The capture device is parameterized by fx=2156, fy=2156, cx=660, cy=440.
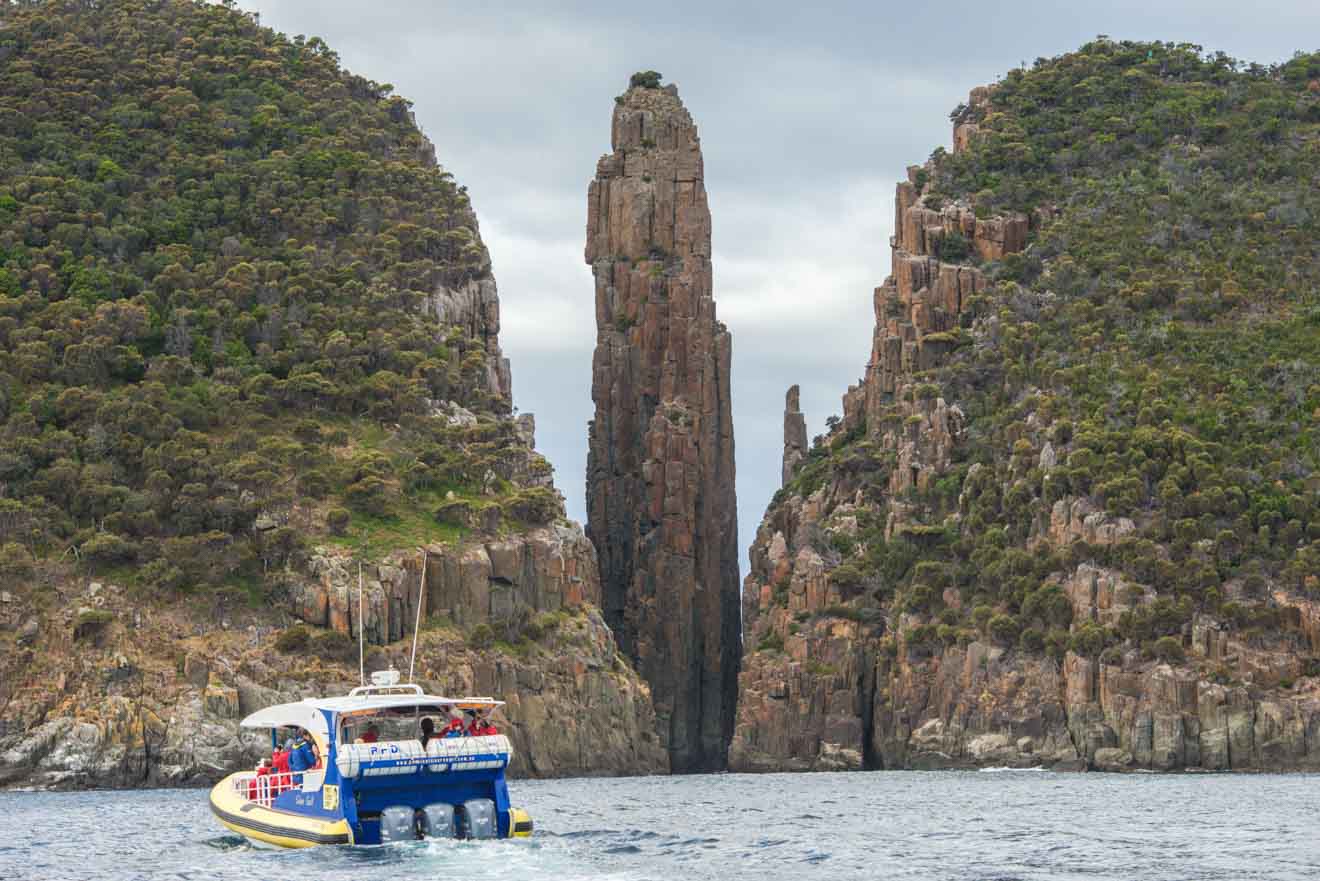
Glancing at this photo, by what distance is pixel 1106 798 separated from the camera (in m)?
91.6

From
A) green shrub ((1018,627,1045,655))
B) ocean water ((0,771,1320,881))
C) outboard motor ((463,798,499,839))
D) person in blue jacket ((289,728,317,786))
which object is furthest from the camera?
green shrub ((1018,627,1045,655))

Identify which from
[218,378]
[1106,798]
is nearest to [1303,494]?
[1106,798]

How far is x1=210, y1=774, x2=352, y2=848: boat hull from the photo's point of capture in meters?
64.1

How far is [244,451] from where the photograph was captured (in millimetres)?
132500

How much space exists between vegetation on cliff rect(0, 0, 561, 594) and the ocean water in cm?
2658

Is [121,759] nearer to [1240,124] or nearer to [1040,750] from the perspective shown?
[1040,750]

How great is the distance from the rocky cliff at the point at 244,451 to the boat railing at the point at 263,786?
4157 centimetres

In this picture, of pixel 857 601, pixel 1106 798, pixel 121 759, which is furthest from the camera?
pixel 857 601

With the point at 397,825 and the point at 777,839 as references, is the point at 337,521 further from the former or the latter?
the point at 397,825

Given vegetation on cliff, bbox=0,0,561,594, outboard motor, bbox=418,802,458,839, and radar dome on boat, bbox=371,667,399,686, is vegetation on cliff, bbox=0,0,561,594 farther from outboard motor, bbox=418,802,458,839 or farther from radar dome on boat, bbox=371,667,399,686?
outboard motor, bbox=418,802,458,839

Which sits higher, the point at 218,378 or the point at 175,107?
the point at 175,107

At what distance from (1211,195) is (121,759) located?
96292 millimetres

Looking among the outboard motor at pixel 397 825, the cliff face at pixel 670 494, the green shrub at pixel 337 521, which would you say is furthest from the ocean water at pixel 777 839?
the cliff face at pixel 670 494

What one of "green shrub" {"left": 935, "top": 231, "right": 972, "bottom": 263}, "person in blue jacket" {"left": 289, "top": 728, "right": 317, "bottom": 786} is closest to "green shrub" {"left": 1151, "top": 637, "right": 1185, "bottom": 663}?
"green shrub" {"left": 935, "top": 231, "right": 972, "bottom": 263}
